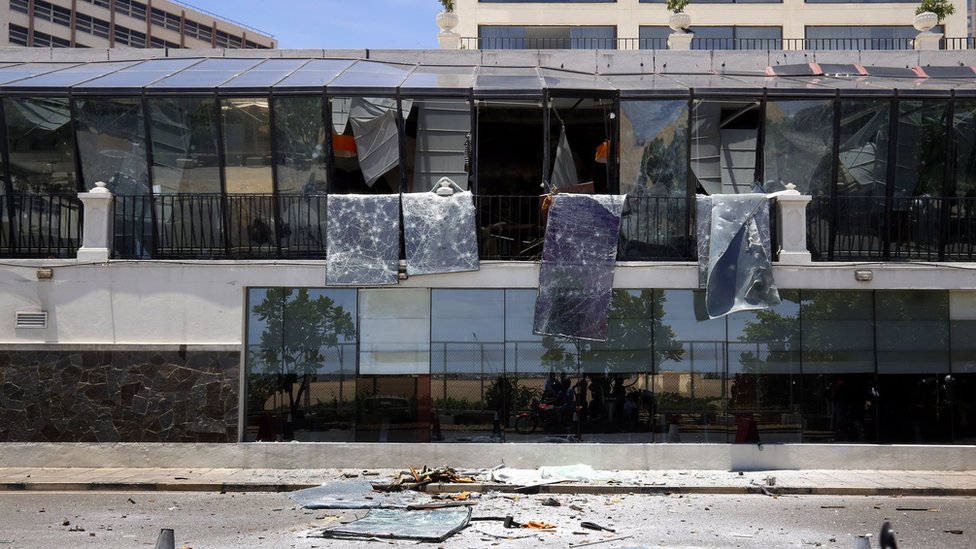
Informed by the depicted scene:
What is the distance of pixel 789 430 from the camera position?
17.7 m

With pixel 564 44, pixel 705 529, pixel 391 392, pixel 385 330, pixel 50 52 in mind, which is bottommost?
pixel 705 529

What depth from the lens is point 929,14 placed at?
78.2ft

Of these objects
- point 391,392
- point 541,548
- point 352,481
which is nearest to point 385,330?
point 391,392

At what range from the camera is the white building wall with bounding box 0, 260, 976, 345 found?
17422 millimetres

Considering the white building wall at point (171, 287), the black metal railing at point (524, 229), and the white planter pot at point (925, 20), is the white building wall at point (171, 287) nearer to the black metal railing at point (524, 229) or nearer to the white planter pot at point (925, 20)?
the black metal railing at point (524, 229)

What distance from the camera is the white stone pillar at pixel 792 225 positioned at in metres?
17.6

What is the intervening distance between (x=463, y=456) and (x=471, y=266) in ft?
11.2

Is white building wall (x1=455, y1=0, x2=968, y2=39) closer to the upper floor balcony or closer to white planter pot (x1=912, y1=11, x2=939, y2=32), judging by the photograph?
white planter pot (x1=912, y1=11, x2=939, y2=32)

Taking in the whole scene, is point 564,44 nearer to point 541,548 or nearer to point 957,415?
point 957,415

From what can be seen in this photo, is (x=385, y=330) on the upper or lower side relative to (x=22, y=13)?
lower

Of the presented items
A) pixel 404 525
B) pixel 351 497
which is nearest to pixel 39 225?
pixel 351 497

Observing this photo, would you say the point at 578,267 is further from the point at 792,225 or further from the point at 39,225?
the point at 39,225

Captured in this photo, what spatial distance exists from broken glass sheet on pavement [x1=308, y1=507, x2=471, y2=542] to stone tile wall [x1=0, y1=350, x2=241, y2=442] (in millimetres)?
5406

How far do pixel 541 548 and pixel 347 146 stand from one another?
32.5 feet
